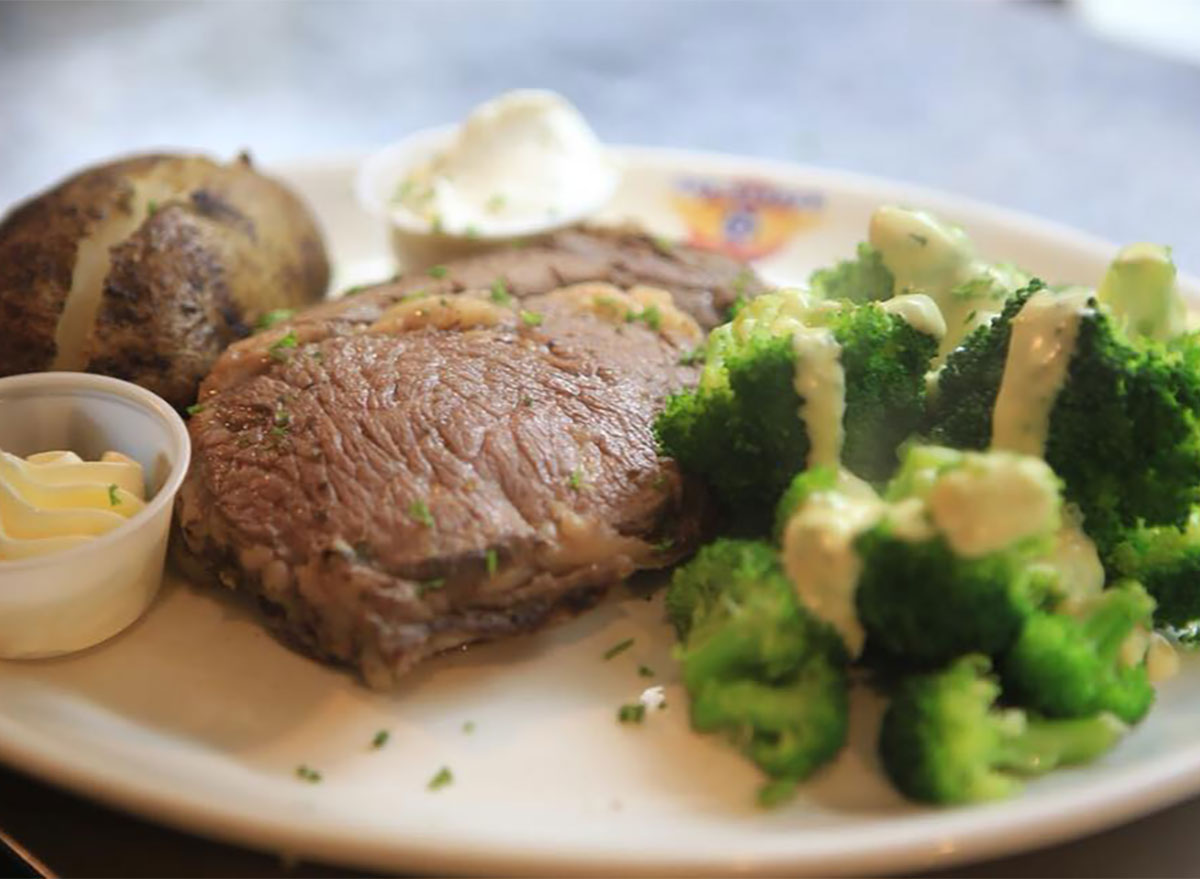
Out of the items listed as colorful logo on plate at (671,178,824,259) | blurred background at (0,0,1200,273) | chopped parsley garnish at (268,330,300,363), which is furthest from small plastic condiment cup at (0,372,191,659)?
blurred background at (0,0,1200,273)

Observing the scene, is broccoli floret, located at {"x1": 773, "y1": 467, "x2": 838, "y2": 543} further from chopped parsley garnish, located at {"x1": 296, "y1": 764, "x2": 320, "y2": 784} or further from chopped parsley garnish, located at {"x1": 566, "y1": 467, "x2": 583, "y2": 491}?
chopped parsley garnish, located at {"x1": 296, "y1": 764, "x2": 320, "y2": 784}

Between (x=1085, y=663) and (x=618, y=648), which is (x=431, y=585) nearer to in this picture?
(x=618, y=648)

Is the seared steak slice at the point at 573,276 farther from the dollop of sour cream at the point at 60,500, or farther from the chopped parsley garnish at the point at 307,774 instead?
the chopped parsley garnish at the point at 307,774

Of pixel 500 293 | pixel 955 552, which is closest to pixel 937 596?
pixel 955 552

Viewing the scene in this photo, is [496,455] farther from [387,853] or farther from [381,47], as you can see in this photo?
[381,47]

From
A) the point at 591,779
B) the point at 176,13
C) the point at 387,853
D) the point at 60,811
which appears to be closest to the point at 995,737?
the point at 591,779

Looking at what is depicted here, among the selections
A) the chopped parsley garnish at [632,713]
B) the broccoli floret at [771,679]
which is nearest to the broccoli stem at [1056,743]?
the broccoli floret at [771,679]

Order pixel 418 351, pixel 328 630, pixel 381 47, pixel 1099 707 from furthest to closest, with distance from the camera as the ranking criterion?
pixel 381 47, pixel 418 351, pixel 328 630, pixel 1099 707
